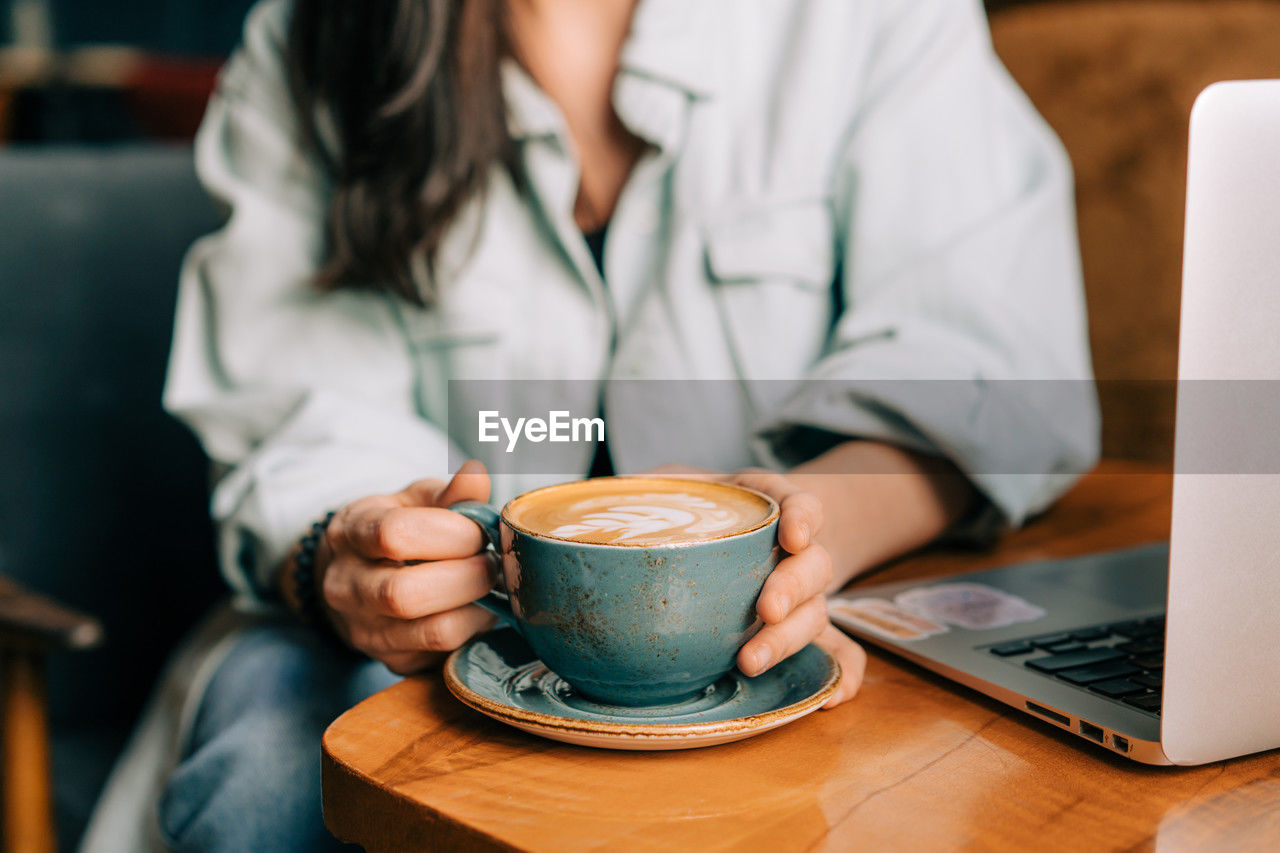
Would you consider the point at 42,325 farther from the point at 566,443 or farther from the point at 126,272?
the point at 566,443

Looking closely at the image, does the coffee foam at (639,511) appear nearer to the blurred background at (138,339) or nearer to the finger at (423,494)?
the finger at (423,494)

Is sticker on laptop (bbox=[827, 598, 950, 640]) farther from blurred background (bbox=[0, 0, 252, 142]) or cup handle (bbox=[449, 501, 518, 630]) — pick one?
blurred background (bbox=[0, 0, 252, 142])

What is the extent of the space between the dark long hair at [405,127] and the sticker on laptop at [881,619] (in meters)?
0.50

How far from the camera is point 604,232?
37.8 inches

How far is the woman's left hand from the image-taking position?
1.36ft

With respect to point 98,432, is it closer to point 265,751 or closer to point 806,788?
point 265,751

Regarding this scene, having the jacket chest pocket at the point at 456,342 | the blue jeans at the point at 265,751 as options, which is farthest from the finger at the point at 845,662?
the jacket chest pocket at the point at 456,342

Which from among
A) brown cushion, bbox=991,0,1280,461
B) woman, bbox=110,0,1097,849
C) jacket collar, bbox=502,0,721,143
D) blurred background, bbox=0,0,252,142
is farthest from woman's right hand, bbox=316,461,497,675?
blurred background, bbox=0,0,252,142

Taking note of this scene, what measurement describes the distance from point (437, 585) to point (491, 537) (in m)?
0.03

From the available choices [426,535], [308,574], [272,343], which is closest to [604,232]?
Answer: [272,343]

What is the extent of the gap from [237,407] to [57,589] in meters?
0.36

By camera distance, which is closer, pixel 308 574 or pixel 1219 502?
pixel 1219 502

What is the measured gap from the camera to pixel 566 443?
887mm

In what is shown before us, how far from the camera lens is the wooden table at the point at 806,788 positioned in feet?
1.14
